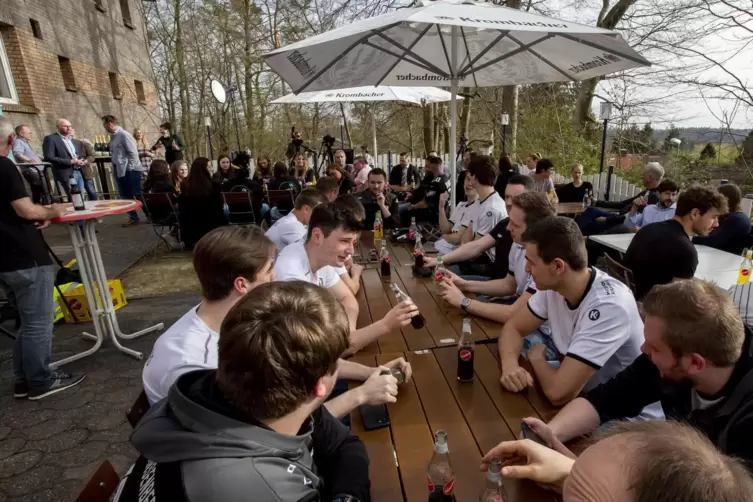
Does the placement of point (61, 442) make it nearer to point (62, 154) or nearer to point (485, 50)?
point (485, 50)

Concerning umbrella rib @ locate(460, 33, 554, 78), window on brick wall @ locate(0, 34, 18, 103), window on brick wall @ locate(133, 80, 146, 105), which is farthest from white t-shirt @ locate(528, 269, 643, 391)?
window on brick wall @ locate(133, 80, 146, 105)

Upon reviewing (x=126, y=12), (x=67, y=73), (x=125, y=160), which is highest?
(x=126, y=12)

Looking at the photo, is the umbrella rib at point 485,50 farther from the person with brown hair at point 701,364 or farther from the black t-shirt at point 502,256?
the person with brown hair at point 701,364

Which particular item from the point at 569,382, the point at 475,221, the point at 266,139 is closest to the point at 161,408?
the point at 569,382

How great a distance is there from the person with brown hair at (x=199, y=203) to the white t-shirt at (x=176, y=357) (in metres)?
5.27

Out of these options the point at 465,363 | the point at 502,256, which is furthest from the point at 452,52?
the point at 465,363

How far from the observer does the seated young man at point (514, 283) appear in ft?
7.84

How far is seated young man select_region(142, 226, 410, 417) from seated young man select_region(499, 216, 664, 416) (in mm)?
561

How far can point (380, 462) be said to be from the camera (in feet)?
4.45

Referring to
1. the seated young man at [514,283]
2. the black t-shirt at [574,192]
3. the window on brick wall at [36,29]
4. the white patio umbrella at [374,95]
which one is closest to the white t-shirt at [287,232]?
the seated young man at [514,283]

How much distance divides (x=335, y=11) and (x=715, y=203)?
1188 centimetres

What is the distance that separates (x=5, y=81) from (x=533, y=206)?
10.8 metres

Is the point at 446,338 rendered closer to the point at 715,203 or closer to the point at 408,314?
the point at 408,314

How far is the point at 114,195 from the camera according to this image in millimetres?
11125
